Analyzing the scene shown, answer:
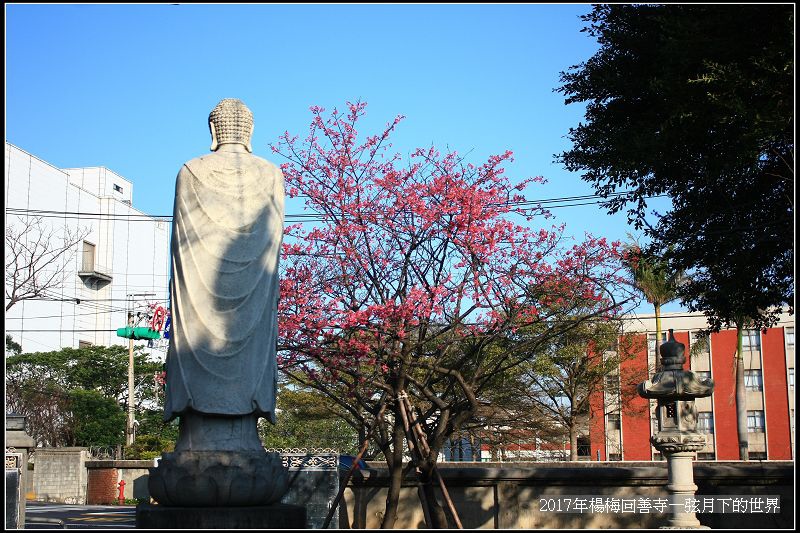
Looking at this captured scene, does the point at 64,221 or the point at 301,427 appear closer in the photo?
the point at 301,427

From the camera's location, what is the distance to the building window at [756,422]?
48406 mm

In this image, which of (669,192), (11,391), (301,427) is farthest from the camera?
(301,427)

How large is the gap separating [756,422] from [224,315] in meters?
46.9

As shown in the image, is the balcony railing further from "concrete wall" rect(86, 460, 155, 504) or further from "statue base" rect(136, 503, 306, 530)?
"statue base" rect(136, 503, 306, 530)

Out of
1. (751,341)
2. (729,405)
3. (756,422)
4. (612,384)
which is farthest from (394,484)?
(751,341)

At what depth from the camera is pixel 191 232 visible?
7.89 m

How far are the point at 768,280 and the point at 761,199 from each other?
1.28 m

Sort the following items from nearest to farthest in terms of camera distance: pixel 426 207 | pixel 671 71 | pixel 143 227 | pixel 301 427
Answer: pixel 671 71, pixel 426 207, pixel 301 427, pixel 143 227

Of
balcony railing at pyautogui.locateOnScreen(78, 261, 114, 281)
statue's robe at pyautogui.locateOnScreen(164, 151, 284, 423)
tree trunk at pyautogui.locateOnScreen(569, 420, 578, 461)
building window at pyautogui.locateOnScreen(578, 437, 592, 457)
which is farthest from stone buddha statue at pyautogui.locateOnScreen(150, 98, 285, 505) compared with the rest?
balcony railing at pyautogui.locateOnScreen(78, 261, 114, 281)

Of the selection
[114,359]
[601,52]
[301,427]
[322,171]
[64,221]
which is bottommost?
[301,427]

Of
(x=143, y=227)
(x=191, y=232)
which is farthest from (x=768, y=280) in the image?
(x=143, y=227)

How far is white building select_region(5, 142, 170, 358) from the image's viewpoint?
143ft

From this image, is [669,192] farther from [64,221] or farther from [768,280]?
[64,221]

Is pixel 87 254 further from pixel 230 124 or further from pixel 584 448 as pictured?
pixel 230 124
